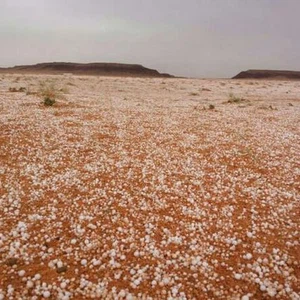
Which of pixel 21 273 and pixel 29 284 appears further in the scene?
pixel 21 273

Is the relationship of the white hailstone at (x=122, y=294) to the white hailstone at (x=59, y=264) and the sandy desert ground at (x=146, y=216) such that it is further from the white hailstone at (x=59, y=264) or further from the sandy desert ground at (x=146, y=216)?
the white hailstone at (x=59, y=264)

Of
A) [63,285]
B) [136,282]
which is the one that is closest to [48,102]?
[63,285]

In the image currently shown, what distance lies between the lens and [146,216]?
22.9ft

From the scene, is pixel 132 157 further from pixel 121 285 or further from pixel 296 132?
pixel 296 132

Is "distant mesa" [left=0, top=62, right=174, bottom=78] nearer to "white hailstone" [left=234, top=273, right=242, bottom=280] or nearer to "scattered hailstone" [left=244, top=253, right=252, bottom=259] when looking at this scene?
"scattered hailstone" [left=244, top=253, right=252, bottom=259]

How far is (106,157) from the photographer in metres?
10.4

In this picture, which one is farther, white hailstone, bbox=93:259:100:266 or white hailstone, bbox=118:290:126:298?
white hailstone, bbox=93:259:100:266

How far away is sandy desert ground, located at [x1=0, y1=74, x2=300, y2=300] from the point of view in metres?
5.05

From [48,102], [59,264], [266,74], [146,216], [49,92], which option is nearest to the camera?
[59,264]

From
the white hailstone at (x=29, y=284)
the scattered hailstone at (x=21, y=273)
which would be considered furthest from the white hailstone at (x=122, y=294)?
the scattered hailstone at (x=21, y=273)

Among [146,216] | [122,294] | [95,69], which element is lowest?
[122,294]

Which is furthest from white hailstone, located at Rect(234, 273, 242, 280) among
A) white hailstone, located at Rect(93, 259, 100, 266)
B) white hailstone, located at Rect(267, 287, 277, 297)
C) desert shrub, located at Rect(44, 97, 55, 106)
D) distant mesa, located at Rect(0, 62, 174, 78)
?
distant mesa, located at Rect(0, 62, 174, 78)

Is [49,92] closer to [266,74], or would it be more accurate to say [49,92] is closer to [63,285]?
[63,285]

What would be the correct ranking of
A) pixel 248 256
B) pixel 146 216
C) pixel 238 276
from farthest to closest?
pixel 146 216 → pixel 248 256 → pixel 238 276
